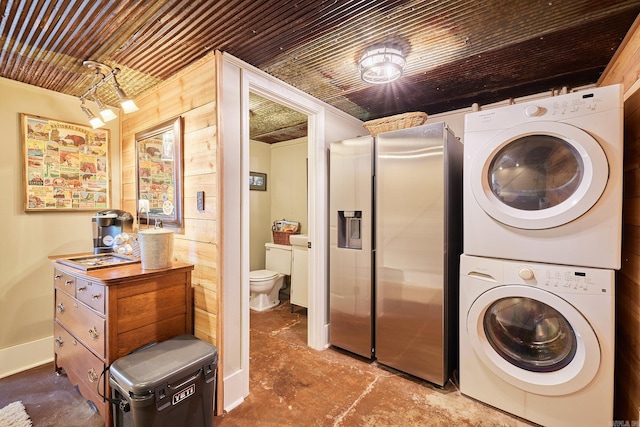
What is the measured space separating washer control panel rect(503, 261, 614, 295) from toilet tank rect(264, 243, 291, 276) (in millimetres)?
2424

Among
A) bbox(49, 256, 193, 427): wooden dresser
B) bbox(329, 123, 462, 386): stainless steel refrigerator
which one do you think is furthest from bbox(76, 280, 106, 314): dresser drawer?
bbox(329, 123, 462, 386): stainless steel refrigerator

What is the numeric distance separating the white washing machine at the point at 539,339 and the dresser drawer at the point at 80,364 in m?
2.16

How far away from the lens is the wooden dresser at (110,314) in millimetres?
1467

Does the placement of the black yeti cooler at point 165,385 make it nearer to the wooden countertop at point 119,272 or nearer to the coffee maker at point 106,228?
the wooden countertop at point 119,272

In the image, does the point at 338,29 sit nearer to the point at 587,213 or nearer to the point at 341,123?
the point at 341,123

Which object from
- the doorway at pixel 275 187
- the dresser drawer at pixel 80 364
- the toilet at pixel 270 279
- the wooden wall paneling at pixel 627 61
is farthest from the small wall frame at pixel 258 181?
the wooden wall paneling at pixel 627 61

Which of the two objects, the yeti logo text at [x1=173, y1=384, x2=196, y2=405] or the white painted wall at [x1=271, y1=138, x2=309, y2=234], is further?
the white painted wall at [x1=271, y1=138, x2=309, y2=234]

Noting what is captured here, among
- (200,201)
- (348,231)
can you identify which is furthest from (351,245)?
(200,201)

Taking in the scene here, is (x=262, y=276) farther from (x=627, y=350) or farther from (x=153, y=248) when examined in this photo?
(x=627, y=350)

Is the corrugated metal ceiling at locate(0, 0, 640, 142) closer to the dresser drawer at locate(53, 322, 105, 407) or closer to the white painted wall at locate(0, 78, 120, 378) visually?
the white painted wall at locate(0, 78, 120, 378)

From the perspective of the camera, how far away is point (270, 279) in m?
3.40

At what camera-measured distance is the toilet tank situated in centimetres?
354

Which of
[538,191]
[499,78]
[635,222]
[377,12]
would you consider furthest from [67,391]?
[499,78]

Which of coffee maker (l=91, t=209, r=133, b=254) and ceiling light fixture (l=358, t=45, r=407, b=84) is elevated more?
ceiling light fixture (l=358, t=45, r=407, b=84)
